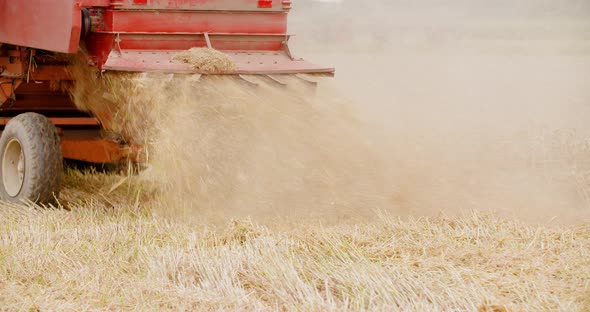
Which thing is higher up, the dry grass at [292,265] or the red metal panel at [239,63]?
the red metal panel at [239,63]

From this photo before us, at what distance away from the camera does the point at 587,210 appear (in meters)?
6.01

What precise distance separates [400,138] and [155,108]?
2.13 meters

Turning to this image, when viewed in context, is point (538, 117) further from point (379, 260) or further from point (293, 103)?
point (379, 260)

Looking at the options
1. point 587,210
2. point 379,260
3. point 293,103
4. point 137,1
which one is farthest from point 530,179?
point 137,1

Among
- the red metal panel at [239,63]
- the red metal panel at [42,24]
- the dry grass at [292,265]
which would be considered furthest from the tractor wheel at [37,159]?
the red metal panel at [239,63]

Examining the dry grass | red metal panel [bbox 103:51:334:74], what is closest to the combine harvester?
red metal panel [bbox 103:51:334:74]

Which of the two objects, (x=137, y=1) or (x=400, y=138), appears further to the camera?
(x=400, y=138)

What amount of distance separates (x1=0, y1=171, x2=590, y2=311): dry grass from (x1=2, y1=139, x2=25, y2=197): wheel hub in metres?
0.75

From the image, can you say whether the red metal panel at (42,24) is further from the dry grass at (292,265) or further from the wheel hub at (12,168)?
the dry grass at (292,265)

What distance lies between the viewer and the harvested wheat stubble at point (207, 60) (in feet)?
18.9

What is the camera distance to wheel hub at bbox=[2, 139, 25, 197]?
6504mm

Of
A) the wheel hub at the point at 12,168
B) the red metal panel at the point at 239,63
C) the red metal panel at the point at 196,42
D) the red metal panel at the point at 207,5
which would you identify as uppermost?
the red metal panel at the point at 207,5

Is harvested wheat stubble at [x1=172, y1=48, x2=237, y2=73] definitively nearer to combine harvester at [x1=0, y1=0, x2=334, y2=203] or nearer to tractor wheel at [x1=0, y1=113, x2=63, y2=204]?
combine harvester at [x1=0, y1=0, x2=334, y2=203]

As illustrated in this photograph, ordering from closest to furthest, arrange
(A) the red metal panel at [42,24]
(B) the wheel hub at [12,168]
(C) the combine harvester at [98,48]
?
(A) the red metal panel at [42,24] → (C) the combine harvester at [98,48] → (B) the wheel hub at [12,168]
